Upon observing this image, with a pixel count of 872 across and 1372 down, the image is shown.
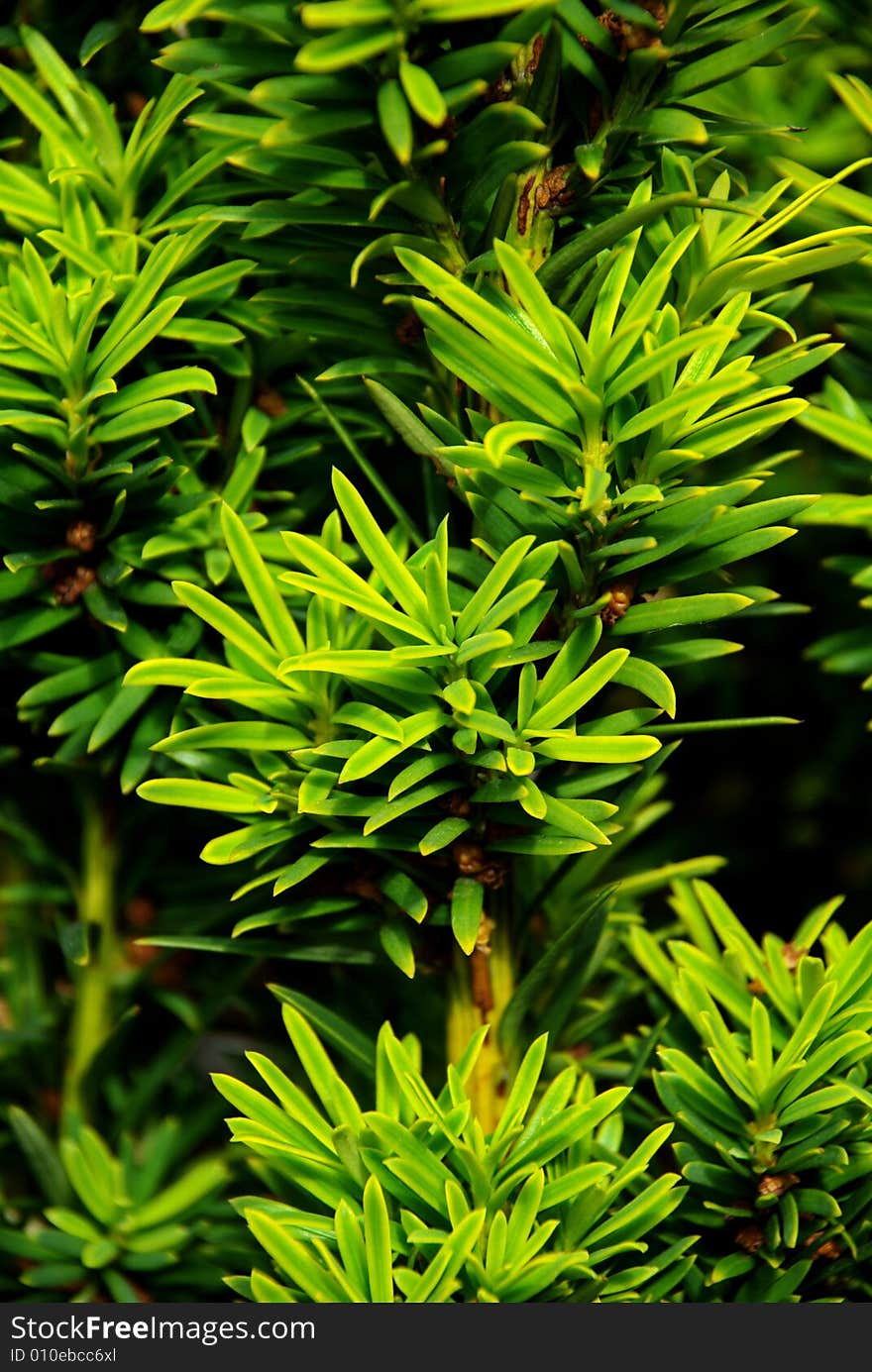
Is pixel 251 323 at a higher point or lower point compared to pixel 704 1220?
higher

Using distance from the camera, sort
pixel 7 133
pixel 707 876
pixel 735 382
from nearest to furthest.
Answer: pixel 735 382, pixel 7 133, pixel 707 876

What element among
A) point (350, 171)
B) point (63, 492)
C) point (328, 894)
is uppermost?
point (350, 171)

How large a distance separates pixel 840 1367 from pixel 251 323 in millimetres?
429

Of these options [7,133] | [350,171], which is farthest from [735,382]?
[7,133]

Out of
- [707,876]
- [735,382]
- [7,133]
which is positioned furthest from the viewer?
[707,876]

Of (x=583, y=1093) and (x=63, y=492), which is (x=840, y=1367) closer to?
(x=583, y=1093)

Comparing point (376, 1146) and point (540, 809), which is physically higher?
point (540, 809)

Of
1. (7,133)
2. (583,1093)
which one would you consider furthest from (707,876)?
(7,133)

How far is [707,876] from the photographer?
73 cm

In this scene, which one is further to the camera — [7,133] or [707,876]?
[707,876]

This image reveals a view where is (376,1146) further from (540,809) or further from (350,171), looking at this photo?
(350,171)

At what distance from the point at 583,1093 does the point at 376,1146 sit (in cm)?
9

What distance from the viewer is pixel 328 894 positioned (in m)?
0.47

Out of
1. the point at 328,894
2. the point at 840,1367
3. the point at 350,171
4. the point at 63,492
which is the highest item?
the point at 350,171
